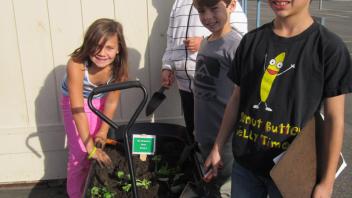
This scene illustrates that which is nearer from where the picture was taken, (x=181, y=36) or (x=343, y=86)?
(x=343, y=86)

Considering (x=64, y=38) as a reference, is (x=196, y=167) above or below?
below

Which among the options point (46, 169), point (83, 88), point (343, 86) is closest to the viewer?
point (343, 86)

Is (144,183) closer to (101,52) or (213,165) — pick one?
→ (213,165)

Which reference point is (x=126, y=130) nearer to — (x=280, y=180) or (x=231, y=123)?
(x=231, y=123)

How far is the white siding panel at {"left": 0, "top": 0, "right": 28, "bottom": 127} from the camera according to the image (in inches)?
98.5

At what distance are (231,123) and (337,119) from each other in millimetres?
449

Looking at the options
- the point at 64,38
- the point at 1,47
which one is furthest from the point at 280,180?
the point at 1,47

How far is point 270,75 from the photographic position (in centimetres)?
134

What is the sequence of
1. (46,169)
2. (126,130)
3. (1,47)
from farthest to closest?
(46,169) < (1,47) < (126,130)

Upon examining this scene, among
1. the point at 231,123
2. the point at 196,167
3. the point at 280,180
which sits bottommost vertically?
the point at 196,167

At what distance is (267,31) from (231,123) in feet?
1.35

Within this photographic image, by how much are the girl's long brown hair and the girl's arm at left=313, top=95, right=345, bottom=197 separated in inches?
46.3

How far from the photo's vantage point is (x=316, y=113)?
129 centimetres

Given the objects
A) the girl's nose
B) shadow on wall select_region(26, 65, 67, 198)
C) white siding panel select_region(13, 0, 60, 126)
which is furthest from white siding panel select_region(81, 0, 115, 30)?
the girl's nose
